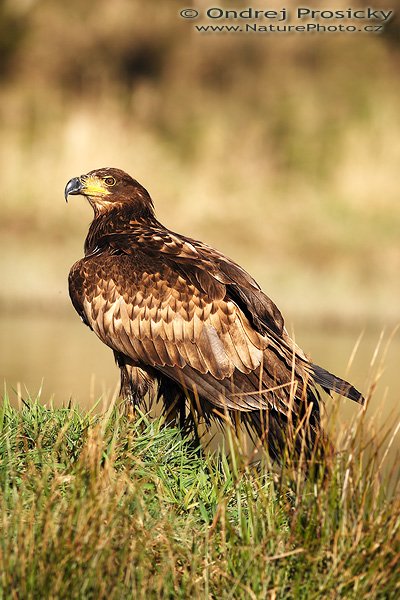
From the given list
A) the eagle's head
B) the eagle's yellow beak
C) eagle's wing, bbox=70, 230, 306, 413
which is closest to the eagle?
eagle's wing, bbox=70, 230, 306, 413

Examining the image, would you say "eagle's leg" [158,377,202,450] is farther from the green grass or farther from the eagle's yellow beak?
the eagle's yellow beak

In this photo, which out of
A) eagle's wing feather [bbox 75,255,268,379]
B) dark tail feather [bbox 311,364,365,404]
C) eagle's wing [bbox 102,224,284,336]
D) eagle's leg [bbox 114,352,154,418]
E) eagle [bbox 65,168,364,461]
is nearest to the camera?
dark tail feather [bbox 311,364,365,404]

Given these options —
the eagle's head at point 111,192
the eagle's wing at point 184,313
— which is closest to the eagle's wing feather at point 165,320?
the eagle's wing at point 184,313

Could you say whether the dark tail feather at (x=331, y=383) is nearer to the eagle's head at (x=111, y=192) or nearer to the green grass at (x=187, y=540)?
the green grass at (x=187, y=540)

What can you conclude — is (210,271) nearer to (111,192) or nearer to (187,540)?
(111,192)

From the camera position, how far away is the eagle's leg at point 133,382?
21.1 ft

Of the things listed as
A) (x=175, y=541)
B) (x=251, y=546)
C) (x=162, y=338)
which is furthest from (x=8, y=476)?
(x=162, y=338)

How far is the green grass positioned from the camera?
380 cm

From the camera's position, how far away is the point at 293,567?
13.5ft

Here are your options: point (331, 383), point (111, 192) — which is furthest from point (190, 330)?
point (111, 192)

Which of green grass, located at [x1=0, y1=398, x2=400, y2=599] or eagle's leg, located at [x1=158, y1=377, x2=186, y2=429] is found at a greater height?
eagle's leg, located at [x1=158, y1=377, x2=186, y2=429]

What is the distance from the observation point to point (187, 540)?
4410 millimetres

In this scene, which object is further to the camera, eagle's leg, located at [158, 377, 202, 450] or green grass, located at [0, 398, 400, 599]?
eagle's leg, located at [158, 377, 202, 450]

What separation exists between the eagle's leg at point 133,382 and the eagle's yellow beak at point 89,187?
51.6 inches
